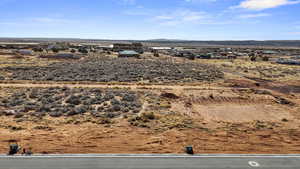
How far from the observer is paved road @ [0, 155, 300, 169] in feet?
32.3

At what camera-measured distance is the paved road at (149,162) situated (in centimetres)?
984

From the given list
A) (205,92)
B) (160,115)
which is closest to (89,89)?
(160,115)

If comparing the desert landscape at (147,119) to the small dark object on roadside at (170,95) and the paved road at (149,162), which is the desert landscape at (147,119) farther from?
the paved road at (149,162)

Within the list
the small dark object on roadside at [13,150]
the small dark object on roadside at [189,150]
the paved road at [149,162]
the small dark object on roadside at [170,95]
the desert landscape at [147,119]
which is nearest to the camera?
the paved road at [149,162]

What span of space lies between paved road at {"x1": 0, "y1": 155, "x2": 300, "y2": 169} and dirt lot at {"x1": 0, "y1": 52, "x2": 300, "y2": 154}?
917 millimetres

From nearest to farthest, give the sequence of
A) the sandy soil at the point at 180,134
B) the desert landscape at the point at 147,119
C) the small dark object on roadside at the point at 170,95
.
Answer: the sandy soil at the point at 180,134 → the desert landscape at the point at 147,119 → the small dark object on roadside at the point at 170,95

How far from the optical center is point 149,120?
16828 millimetres

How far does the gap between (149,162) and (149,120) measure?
657cm

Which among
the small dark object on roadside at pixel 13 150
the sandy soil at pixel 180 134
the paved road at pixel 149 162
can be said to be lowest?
the sandy soil at pixel 180 134

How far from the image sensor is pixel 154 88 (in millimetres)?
28141

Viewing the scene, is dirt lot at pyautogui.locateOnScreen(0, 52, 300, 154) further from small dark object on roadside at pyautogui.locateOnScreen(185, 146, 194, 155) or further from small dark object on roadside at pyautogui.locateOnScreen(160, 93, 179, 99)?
small dark object on roadside at pyautogui.locateOnScreen(185, 146, 194, 155)

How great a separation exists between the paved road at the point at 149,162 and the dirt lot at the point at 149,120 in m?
0.92

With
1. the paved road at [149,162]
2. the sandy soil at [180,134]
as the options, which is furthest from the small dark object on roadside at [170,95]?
the paved road at [149,162]

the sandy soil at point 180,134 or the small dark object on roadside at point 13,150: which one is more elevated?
the small dark object on roadside at point 13,150
